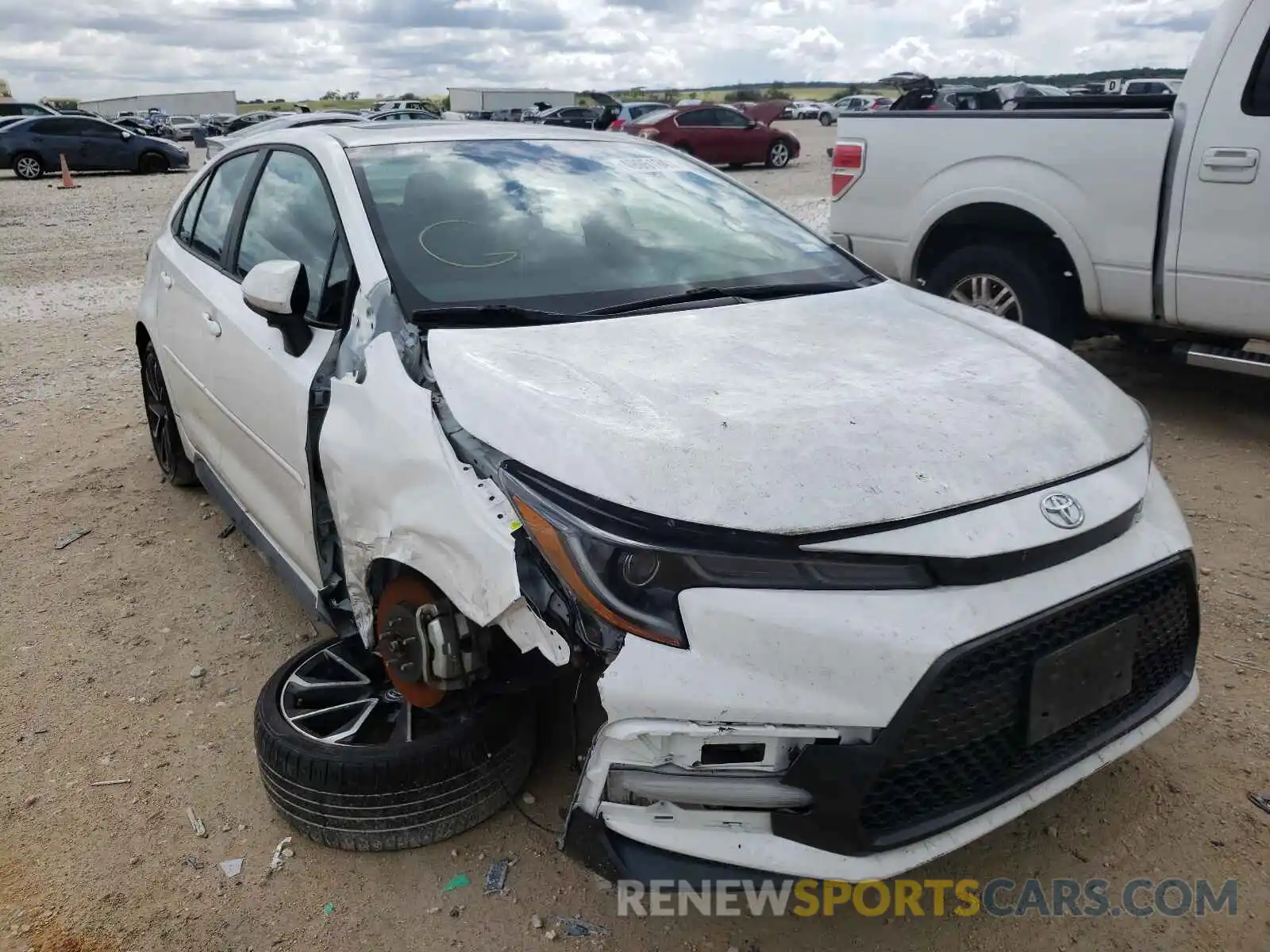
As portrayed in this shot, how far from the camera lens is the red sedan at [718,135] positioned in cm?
2169

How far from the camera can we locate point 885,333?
2.66 m

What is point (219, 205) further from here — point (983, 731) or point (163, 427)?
point (983, 731)

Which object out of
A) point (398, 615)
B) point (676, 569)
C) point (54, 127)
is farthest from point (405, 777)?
point (54, 127)

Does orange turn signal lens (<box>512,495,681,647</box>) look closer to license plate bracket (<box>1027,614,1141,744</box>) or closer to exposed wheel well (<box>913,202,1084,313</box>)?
license plate bracket (<box>1027,614,1141,744</box>)

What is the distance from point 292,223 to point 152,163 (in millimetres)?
22776

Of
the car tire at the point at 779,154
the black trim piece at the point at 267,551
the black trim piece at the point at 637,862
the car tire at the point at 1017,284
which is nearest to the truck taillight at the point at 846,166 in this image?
the car tire at the point at 1017,284

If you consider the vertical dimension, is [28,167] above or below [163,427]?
above

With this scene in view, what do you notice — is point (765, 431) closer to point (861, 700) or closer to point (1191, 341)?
point (861, 700)

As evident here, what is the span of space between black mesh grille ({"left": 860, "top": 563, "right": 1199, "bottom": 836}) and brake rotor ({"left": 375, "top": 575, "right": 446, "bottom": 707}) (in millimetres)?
1068

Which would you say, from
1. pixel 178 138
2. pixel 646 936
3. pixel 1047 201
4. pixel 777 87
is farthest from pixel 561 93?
pixel 646 936

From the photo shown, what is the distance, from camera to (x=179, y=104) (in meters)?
69.3

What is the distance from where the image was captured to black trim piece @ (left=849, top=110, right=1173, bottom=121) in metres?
4.73

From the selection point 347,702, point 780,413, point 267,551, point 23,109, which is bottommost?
point 347,702

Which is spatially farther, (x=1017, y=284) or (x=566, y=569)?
(x=1017, y=284)
